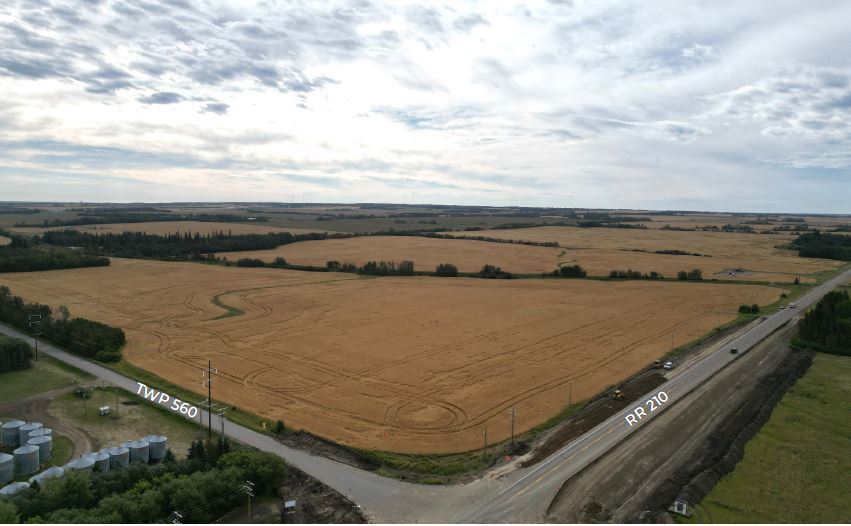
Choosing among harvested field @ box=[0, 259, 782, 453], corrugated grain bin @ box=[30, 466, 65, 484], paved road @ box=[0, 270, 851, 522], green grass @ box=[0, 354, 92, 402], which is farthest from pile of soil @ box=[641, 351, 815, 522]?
green grass @ box=[0, 354, 92, 402]

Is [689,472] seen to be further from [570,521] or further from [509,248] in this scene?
[509,248]

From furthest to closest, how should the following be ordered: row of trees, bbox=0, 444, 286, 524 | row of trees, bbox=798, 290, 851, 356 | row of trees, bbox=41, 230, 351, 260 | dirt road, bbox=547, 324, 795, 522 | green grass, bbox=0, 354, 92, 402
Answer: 1. row of trees, bbox=41, 230, 351, 260
2. row of trees, bbox=798, 290, 851, 356
3. green grass, bbox=0, 354, 92, 402
4. dirt road, bbox=547, 324, 795, 522
5. row of trees, bbox=0, 444, 286, 524

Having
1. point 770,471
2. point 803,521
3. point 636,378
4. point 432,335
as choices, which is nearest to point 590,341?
point 636,378

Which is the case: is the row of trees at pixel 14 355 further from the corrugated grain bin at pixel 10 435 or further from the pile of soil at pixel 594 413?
the pile of soil at pixel 594 413

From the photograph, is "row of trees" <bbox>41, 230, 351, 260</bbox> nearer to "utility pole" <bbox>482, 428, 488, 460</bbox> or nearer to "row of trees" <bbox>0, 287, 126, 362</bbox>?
"row of trees" <bbox>0, 287, 126, 362</bbox>

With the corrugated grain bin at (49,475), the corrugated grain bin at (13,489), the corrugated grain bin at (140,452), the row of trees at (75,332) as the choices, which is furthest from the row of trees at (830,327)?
the row of trees at (75,332)

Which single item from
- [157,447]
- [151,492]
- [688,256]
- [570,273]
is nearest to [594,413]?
[151,492]
